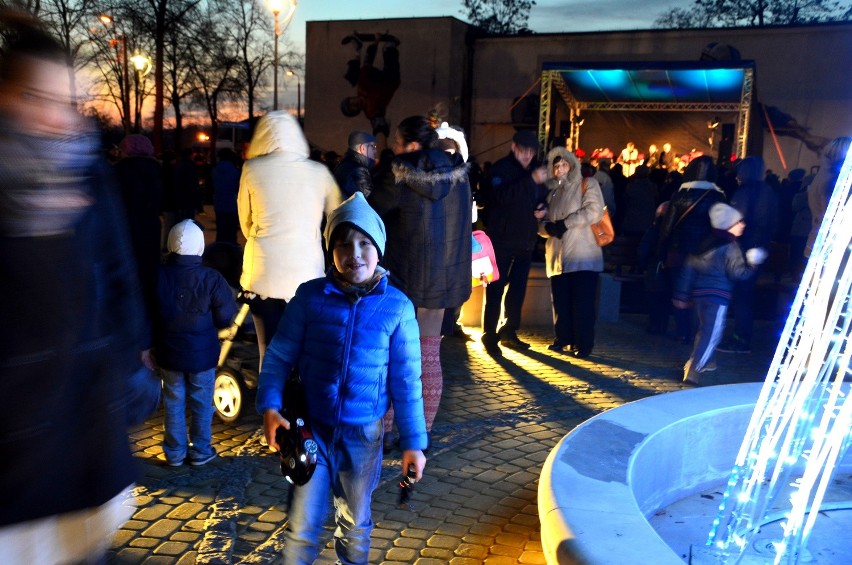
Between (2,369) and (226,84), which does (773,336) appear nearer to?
(2,369)

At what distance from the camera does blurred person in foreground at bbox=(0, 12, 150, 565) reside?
1864mm

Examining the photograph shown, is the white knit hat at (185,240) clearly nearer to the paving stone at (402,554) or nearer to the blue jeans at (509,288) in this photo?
the paving stone at (402,554)

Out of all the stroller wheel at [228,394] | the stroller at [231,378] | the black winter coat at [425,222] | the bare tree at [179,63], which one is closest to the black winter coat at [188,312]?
the stroller at [231,378]

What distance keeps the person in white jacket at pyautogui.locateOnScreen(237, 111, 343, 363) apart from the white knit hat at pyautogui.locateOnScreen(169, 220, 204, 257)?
1.63 ft

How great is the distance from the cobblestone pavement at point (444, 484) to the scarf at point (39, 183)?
2.91 ft

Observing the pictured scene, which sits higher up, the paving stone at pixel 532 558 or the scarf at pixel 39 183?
the scarf at pixel 39 183

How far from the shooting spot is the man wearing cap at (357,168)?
5.68 m

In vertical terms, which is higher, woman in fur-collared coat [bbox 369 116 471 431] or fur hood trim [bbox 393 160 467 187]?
fur hood trim [bbox 393 160 467 187]

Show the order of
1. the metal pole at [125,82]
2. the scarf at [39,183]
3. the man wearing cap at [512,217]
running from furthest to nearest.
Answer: the metal pole at [125,82] → the man wearing cap at [512,217] → the scarf at [39,183]

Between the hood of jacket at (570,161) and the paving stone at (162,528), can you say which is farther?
the hood of jacket at (570,161)

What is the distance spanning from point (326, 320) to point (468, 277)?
99.7 inches

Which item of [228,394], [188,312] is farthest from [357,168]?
[228,394]

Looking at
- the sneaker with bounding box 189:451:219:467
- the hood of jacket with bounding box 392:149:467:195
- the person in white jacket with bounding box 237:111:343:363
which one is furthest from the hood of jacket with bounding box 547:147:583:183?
the sneaker with bounding box 189:451:219:467

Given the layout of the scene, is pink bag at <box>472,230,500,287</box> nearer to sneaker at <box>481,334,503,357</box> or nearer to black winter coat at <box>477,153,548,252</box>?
black winter coat at <box>477,153,548,252</box>
